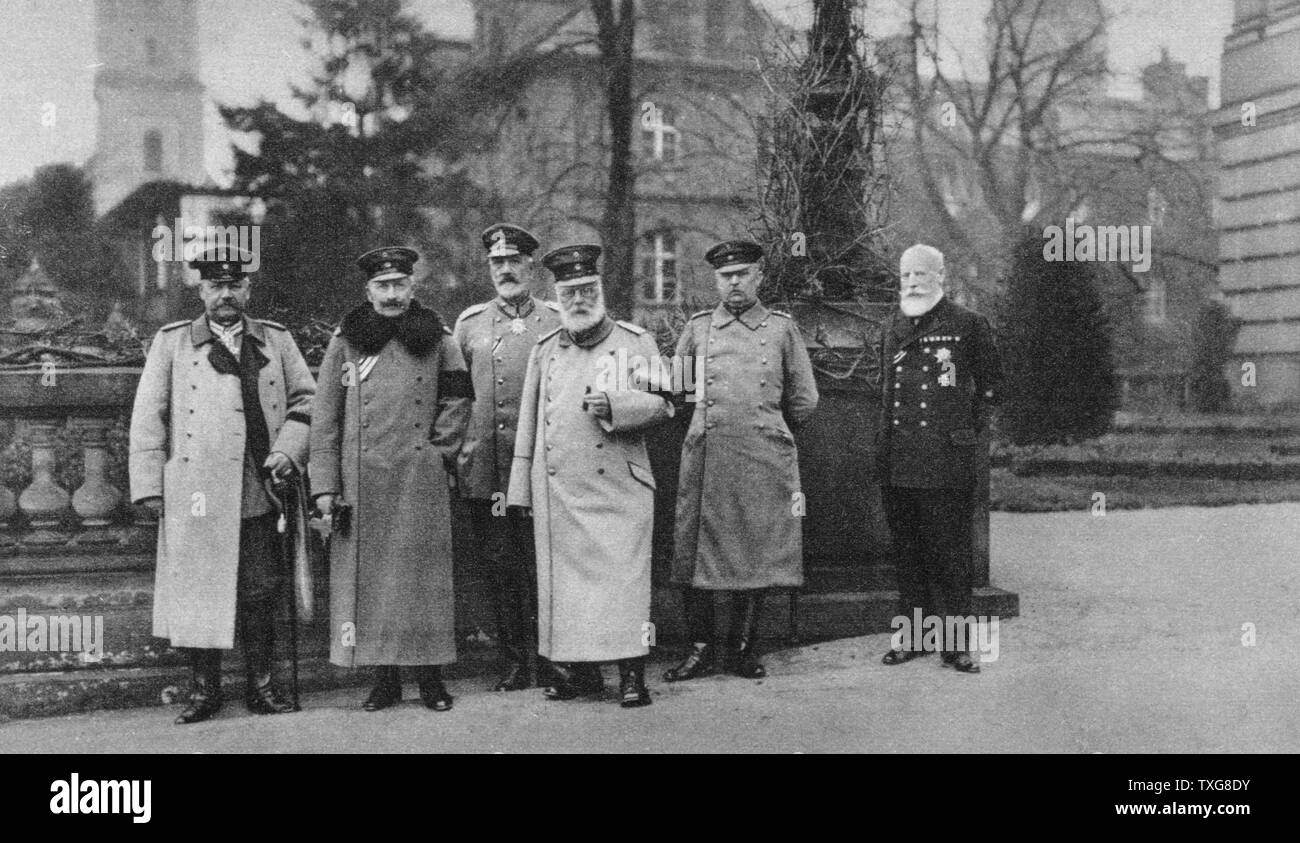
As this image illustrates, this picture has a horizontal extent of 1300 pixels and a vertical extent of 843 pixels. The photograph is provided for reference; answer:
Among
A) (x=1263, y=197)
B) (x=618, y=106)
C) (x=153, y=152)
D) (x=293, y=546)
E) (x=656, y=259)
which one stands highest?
(x=618, y=106)

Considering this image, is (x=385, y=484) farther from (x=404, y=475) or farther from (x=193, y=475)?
(x=193, y=475)

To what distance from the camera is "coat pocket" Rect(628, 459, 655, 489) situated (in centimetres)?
541

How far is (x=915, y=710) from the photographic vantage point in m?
5.02

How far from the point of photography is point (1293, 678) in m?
5.25

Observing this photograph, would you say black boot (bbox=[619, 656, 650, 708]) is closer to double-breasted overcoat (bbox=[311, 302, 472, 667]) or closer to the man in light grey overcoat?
double-breasted overcoat (bbox=[311, 302, 472, 667])

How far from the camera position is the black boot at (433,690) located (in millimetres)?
5242

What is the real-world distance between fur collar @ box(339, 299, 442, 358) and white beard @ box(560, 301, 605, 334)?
1.86 ft

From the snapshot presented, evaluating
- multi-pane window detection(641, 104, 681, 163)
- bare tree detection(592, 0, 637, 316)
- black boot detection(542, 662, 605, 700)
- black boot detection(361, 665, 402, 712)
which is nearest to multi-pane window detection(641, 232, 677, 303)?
multi-pane window detection(641, 104, 681, 163)

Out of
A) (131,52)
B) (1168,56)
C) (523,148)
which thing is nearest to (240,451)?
(523,148)

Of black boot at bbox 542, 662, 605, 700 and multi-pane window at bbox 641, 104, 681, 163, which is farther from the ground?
multi-pane window at bbox 641, 104, 681, 163

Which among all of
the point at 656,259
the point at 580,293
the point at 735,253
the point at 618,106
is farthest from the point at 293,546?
the point at 656,259

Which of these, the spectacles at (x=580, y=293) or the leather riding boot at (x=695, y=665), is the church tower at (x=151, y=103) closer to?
the spectacles at (x=580, y=293)

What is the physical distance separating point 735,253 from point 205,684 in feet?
10.2

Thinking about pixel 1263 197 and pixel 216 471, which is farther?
pixel 1263 197
